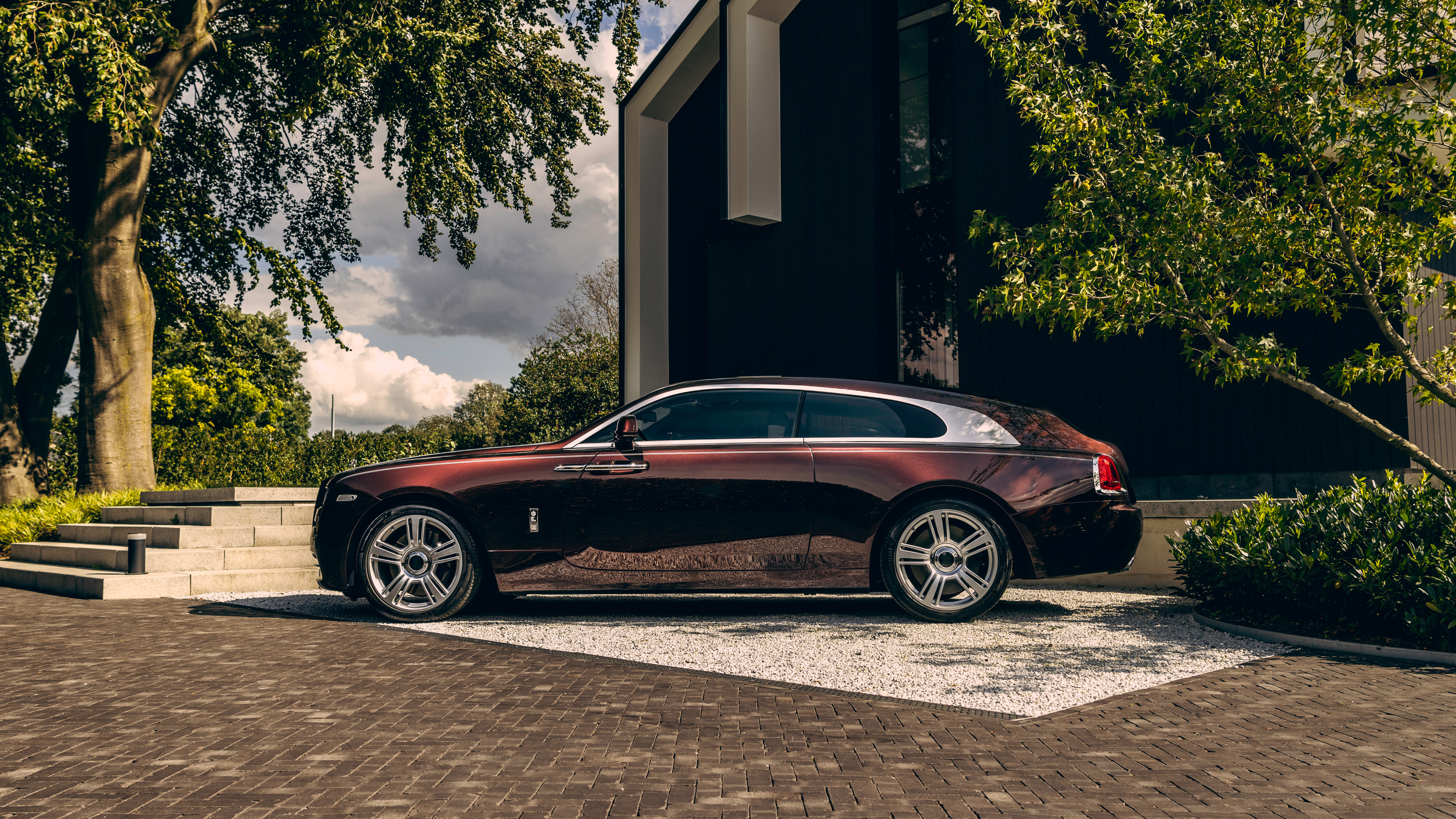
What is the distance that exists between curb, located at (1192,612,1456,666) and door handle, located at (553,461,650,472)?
387 centimetres

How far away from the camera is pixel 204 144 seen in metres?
19.4

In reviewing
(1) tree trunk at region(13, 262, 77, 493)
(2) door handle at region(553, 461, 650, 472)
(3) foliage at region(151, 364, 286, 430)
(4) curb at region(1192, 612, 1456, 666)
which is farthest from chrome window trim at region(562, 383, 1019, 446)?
(3) foliage at region(151, 364, 286, 430)

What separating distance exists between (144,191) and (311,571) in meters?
8.34

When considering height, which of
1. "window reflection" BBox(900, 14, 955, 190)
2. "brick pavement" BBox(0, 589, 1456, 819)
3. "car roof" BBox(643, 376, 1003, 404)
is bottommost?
"brick pavement" BBox(0, 589, 1456, 819)

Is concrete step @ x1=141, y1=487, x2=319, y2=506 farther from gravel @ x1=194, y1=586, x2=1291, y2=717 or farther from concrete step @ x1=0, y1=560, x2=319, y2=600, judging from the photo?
gravel @ x1=194, y1=586, x2=1291, y2=717

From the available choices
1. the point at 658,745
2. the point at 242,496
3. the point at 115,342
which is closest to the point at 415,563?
the point at 658,745

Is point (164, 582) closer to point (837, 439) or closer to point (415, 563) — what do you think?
point (415, 563)

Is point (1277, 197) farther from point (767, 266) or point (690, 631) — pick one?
point (767, 266)

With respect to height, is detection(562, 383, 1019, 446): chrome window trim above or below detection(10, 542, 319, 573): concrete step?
above

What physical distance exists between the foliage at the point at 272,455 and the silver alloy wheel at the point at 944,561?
11.5 metres

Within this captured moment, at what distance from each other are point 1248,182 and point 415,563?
6.89 m

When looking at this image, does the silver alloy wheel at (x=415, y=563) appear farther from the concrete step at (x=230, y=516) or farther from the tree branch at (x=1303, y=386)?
the tree branch at (x=1303, y=386)

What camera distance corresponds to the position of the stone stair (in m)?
9.42

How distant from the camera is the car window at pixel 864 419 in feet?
22.7
